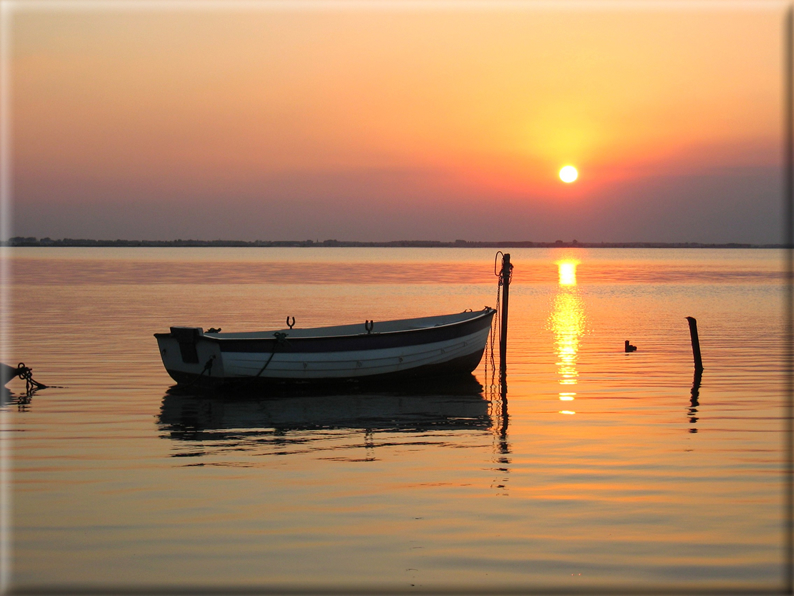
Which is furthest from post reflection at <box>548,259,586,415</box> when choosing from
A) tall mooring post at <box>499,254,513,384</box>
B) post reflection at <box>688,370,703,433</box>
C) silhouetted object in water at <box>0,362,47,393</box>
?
silhouetted object in water at <box>0,362,47,393</box>

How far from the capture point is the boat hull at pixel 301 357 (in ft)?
69.8

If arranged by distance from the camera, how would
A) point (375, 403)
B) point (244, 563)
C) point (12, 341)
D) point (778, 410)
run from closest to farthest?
point (244, 563) < point (778, 410) < point (375, 403) < point (12, 341)

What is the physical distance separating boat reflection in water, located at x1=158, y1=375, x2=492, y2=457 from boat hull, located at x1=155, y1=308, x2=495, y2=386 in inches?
Answer: 17.9

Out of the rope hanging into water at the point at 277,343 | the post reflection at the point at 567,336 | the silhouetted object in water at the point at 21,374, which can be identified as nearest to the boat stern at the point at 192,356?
the rope hanging into water at the point at 277,343

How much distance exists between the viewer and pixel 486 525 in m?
10.9

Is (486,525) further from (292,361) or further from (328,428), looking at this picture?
(292,361)

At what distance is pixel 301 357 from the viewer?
70.4 ft

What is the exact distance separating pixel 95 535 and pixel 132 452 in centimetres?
459

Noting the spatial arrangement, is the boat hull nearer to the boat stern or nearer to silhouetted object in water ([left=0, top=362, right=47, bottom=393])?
the boat stern

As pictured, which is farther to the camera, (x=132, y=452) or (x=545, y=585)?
(x=132, y=452)

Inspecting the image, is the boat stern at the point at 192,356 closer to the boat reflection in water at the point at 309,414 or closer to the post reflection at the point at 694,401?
the boat reflection in water at the point at 309,414

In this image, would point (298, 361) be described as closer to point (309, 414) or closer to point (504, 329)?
point (309, 414)

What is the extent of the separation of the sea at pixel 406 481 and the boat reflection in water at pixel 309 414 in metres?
0.10

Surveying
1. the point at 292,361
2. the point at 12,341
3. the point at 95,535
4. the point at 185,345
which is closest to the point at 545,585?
the point at 95,535
